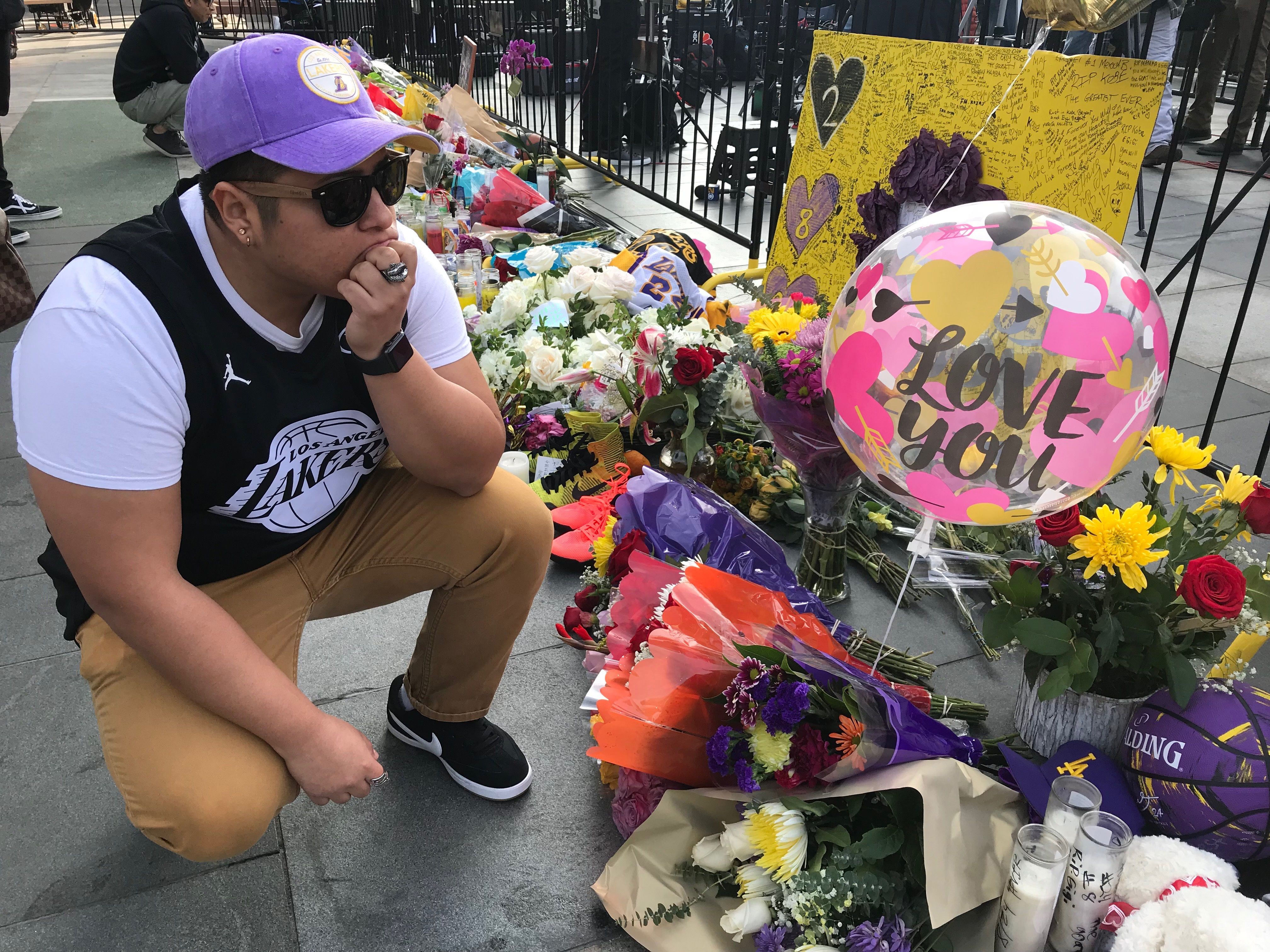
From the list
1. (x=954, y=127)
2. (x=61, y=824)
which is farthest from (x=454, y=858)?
(x=954, y=127)

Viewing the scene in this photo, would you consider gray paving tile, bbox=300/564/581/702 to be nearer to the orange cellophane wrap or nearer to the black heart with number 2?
the orange cellophane wrap

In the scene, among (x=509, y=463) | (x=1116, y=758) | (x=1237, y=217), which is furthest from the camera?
(x=1237, y=217)

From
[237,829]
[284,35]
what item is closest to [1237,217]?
[284,35]

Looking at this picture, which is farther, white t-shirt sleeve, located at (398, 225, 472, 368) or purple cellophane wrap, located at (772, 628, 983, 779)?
white t-shirt sleeve, located at (398, 225, 472, 368)

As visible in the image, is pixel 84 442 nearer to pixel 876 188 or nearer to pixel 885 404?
pixel 885 404

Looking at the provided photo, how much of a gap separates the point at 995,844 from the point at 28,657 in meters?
2.45

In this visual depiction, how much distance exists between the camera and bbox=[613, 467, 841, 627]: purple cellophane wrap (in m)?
2.26

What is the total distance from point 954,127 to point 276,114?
2.35 metres

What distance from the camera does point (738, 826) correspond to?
65.4 inches

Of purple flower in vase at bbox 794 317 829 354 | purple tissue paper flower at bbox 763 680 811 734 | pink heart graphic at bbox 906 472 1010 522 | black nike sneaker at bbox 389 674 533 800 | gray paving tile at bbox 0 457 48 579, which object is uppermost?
purple flower in vase at bbox 794 317 829 354

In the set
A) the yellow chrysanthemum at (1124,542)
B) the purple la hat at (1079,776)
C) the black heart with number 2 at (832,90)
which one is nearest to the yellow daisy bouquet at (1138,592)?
the yellow chrysanthemum at (1124,542)

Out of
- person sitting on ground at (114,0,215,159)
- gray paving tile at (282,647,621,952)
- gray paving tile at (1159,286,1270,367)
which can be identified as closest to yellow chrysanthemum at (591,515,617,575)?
gray paving tile at (282,647,621,952)

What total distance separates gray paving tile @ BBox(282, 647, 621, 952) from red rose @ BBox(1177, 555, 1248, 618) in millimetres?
1246

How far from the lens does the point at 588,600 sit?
2.51 metres
